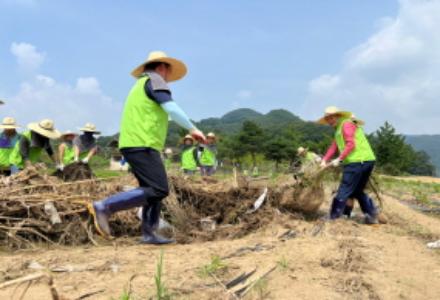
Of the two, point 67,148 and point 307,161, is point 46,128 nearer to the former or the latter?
point 67,148

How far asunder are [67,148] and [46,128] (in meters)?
1.63

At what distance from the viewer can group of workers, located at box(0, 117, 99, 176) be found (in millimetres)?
5949

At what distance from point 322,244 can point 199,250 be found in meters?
1.02

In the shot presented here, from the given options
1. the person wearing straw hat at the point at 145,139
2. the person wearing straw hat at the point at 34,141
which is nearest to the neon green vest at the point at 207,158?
the person wearing straw hat at the point at 34,141

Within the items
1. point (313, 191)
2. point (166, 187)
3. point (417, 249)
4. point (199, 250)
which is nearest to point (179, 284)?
point (199, 250)

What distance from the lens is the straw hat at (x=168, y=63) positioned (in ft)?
13.2

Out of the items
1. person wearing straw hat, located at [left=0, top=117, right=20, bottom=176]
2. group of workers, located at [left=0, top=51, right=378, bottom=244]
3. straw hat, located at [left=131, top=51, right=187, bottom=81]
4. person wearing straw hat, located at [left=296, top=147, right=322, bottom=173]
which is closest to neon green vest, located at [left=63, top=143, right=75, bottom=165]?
person wearing straw hat, located at [left=0, top=117, right=20, bottom=176]

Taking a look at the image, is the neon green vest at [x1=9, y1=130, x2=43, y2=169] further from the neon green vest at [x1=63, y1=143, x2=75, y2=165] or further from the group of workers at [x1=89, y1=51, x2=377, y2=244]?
the group of workers at [x1=89, y1=51, x2=377, y2=244]

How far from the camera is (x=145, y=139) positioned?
375 cm

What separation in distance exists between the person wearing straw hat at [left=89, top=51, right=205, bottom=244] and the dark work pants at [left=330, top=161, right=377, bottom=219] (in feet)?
7.96

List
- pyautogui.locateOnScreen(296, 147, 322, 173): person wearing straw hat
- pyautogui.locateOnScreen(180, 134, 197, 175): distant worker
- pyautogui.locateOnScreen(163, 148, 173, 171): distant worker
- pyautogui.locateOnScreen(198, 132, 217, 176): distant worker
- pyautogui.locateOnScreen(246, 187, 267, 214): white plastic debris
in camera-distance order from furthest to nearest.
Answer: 1. pyautogui.locateOnScreen(198, 132, 217, 176): distant worker
2. pyautogui.locateOnScreen(180, 134, 197, 175): distant worker
3. pyautogui.locateOnScreen(163, 148, 173, 171): distant worker
4. pyautogui.locateOnScreen(296, 147, 322, 173): person wearing straw hat
5. pyautogui.locateOnScreen(246, 187, 267, 214): white plastic debris

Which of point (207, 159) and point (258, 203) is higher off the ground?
point (207, 159)

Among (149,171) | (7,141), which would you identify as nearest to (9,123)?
(7,141)

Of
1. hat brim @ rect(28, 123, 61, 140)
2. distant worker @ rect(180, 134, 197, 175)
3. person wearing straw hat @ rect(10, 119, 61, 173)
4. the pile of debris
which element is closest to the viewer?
the pile of debris
